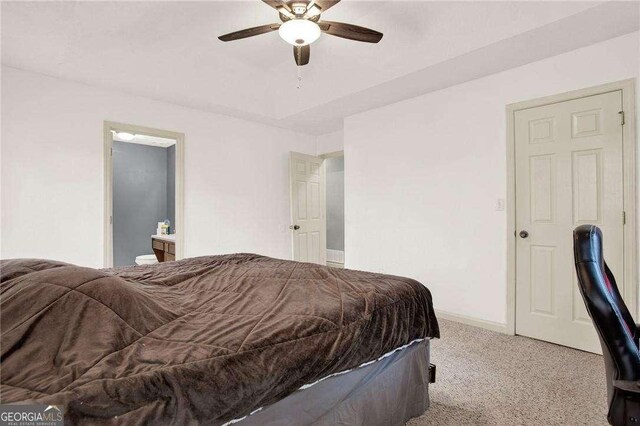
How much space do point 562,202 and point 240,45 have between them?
12.0ft

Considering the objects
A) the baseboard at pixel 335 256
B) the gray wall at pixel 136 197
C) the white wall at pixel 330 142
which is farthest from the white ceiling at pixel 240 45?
the baseboard at pixel 335 256

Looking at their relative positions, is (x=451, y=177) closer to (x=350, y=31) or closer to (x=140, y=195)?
(x=350, y=31)

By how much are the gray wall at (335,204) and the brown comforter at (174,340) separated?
5.48m

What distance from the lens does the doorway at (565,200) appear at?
2.59 meters

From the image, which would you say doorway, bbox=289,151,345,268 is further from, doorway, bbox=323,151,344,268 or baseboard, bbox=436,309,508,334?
baseboard, bbox=436,309,508,334

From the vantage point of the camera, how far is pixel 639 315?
251 centimetres

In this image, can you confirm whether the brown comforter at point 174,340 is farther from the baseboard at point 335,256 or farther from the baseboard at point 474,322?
the baseboard at point 335,256

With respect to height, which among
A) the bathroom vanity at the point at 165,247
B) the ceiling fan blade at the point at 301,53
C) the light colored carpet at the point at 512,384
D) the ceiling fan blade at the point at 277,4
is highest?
the ceiling fan blade at the point at 277,4

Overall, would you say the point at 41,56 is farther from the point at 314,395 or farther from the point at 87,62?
the point at 314,395

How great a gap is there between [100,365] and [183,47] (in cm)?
359

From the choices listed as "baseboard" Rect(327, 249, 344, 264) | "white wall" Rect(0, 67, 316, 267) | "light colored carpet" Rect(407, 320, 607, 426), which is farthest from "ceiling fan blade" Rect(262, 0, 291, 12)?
"baseboard" Rect(327, 249, 344, 264)

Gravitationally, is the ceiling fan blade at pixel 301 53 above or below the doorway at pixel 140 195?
above

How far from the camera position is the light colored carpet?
6.07 ft

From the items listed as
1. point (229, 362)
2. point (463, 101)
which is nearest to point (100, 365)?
point (229, 362)
